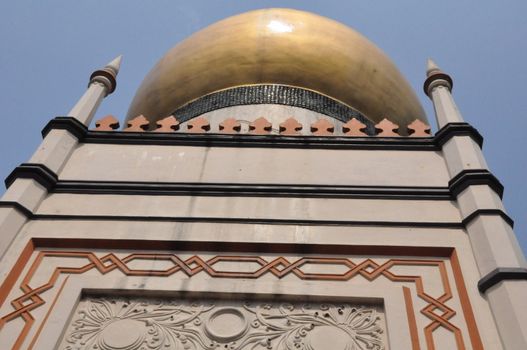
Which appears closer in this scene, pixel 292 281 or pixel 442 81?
pixel 292 281

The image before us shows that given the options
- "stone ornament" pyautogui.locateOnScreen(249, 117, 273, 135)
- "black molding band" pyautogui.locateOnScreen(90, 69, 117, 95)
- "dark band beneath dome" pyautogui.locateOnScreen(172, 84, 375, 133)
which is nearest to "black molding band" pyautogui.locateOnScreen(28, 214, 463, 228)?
"stone ornament" pyautogui.locateOnScreen(249, 117, 273, 135)

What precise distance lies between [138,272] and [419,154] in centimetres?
226

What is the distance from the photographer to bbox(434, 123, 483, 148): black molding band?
5188mm

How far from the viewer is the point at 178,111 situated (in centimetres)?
790

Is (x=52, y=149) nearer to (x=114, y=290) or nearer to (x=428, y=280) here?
(x=114, y=290)

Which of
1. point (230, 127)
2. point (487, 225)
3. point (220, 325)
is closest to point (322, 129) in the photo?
point (230, 127)

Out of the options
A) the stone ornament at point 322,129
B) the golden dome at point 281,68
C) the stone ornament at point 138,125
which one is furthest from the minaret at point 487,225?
the stone ornament at point 138,125

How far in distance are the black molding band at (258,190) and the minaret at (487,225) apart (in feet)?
0.74

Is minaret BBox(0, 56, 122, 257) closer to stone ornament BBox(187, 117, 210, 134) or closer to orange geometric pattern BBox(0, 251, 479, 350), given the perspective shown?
orange geometric pattern BBox(0, 251, 479, 350)

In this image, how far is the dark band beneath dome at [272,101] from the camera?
7484 mm

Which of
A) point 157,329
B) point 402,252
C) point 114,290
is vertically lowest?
point 157,329

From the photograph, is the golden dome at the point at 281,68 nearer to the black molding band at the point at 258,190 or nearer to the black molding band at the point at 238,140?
the black molding band at the point at 238,140

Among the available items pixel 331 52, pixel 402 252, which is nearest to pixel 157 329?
pixel 402 252

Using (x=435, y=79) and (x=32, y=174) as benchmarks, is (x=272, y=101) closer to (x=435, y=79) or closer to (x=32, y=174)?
(x=435, y=79)
